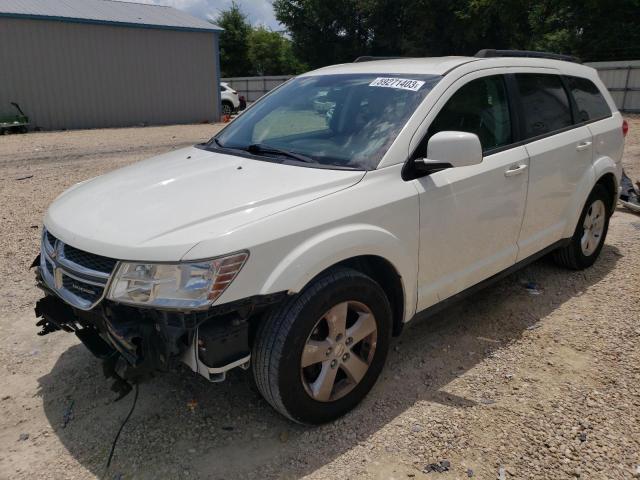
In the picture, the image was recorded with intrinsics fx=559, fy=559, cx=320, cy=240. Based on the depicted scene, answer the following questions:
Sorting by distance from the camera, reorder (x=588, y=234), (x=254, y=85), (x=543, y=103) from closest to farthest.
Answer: (x=543, y=103), (x=588, y=234), (x=254, y=85)

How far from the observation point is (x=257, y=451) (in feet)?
9.12

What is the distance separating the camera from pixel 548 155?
4055 mm

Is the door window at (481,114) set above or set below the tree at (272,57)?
below

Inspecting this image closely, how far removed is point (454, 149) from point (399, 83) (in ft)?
2.31

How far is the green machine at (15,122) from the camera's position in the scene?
16672 mm

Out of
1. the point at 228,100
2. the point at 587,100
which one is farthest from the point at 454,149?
the point at 228,100

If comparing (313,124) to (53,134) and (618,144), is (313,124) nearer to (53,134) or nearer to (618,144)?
(618,144)

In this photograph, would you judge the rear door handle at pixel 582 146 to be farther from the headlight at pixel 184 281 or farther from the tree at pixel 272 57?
the tree at pixel 272 57

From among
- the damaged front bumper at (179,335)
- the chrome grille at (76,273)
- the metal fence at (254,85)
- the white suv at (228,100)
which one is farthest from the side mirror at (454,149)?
the metal fence at (254,85)

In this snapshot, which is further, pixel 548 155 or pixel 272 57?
pixel 272 57

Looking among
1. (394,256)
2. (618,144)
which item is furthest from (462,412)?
(618,144)

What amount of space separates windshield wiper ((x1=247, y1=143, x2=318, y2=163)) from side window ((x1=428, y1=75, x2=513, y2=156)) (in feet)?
2.20

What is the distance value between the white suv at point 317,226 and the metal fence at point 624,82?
18.1 metres

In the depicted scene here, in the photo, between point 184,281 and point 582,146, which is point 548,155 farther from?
point 184,281
